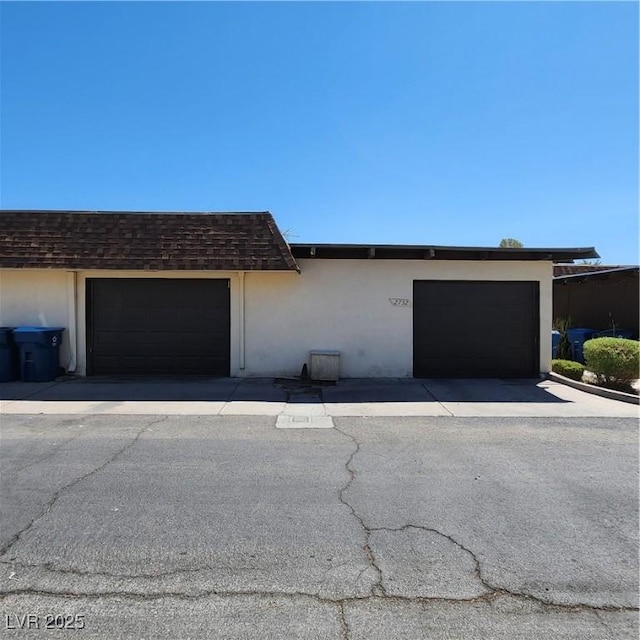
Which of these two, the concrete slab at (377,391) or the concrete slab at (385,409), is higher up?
the concrete slab at (377,391)

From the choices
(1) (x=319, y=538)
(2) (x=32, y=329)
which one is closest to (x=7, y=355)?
(2) (x=32, y=329)

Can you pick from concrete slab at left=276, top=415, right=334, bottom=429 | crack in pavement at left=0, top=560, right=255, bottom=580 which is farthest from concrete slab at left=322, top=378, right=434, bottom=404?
crack in pavement at left=0, top=560, right=255, bottom=580

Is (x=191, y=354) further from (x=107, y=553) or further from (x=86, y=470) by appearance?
(x=107, y=553)

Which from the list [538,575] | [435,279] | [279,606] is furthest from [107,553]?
[435,279]

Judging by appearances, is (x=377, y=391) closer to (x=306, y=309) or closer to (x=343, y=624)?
(x=306, y=309)

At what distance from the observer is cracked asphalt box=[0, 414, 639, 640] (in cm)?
261

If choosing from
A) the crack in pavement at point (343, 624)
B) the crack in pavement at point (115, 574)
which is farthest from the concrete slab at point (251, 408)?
the crack in pavement at point (343, 624)

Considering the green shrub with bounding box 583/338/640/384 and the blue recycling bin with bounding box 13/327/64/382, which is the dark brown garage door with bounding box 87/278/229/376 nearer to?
the blue recycling bin with bounding box 13/327/64/382

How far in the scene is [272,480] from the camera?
15.2 ft

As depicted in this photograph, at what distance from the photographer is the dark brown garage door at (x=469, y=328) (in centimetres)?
1130

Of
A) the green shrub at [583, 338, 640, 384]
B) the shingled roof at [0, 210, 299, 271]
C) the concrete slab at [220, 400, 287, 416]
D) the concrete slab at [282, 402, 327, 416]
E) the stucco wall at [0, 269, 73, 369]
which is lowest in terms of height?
the concrete slab at [282, 402, 327, 416]

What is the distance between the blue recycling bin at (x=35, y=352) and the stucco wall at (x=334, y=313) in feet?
13.9

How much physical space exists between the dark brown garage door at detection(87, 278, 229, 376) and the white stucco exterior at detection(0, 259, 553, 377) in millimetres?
244

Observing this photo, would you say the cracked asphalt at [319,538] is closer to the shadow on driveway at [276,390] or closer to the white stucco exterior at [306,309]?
the shadow on driveway at [276,390]
